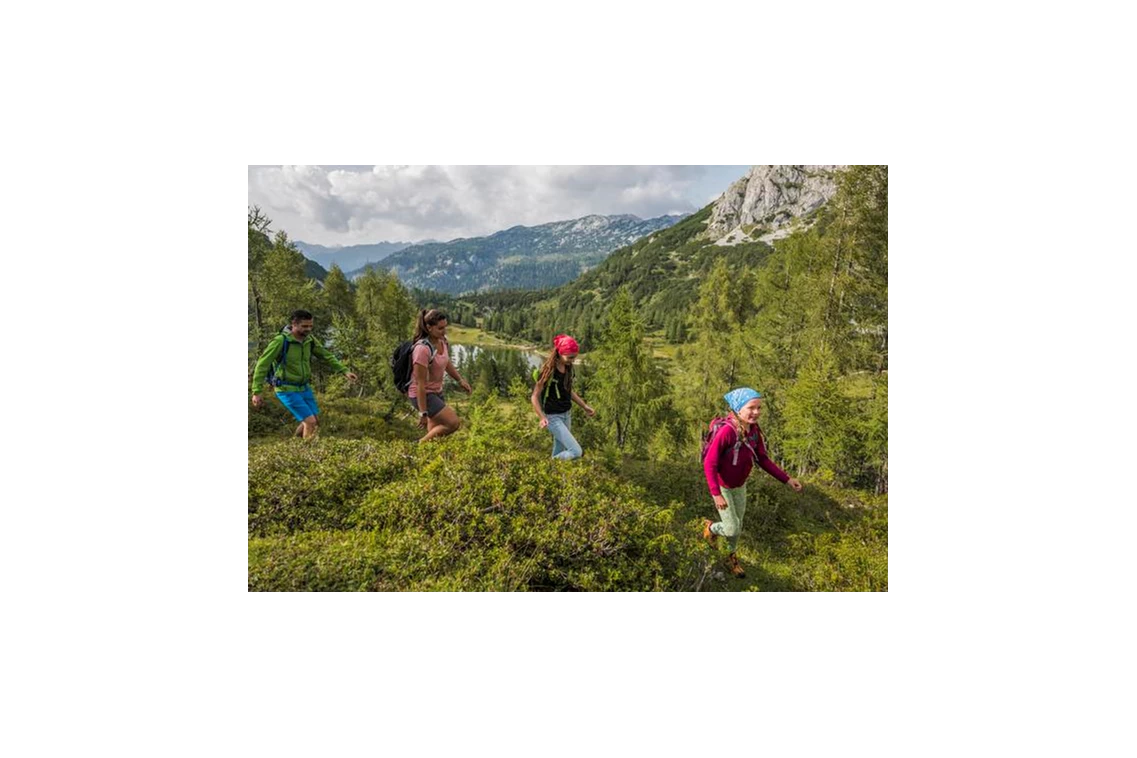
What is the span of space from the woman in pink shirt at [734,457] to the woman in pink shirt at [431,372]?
407cm

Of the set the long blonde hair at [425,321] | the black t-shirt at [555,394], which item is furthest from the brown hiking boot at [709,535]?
the long blonde hair at [425,321]

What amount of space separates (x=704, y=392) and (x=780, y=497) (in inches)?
352

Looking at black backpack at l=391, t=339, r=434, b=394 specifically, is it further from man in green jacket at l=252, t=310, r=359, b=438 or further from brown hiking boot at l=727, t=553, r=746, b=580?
brown hiking boot at l=727, t=553, r=746, b=580

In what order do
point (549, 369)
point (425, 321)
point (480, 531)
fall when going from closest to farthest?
point (480, 531)
point (425, 321)
point (549, 369)

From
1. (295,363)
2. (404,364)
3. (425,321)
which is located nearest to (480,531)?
(404,364)

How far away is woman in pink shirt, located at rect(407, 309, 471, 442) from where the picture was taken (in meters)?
6.25

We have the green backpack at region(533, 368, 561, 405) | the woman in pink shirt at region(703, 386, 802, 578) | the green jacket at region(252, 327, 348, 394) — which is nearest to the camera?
the woman in pink shirt at region(703, 386, 802, 578)

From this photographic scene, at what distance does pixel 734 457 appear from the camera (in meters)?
5.23

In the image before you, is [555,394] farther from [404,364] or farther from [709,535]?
[709,535]

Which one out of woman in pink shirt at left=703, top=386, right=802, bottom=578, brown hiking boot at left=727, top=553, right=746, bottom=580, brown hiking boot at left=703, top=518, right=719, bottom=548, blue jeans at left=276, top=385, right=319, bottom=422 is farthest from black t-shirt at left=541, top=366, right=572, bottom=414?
blue jeans at left=276, top=385, right=319, bottom=422

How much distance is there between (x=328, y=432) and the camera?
905cm

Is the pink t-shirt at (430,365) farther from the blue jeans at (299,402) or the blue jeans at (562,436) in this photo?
the blue jeans at (299,402)

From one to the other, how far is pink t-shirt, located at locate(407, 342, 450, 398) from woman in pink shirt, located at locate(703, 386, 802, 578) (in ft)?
13.5

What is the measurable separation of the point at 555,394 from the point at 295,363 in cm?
433
